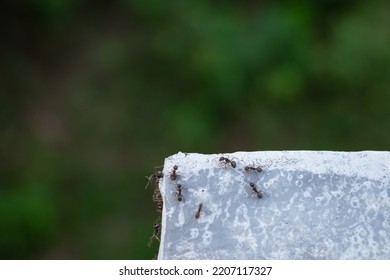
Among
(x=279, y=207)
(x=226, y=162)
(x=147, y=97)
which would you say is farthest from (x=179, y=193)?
(x=147, y=97)

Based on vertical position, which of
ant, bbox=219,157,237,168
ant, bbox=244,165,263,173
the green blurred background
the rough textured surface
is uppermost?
the green blurred background

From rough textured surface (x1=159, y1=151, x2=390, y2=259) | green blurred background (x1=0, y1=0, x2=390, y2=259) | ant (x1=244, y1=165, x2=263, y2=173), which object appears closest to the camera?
rough textured surface (x1=159, y1=151, x2=390, y2=259)

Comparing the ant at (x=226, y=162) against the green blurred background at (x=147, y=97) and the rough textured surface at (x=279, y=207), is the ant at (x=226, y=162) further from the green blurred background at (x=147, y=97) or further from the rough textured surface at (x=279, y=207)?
the green blurred background at (x=147, y=97)

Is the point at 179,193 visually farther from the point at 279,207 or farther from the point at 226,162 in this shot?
the point at 279,207

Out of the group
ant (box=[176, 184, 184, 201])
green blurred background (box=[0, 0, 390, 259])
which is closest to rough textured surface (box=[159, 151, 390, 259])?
ant (box=[176, 184, 184, 201])

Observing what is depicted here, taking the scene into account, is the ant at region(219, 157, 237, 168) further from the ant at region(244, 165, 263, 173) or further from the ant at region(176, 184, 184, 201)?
the ant at region(176, 184, 184, 201)

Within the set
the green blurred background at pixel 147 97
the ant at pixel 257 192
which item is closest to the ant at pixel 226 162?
the ant at pixel 257 192
